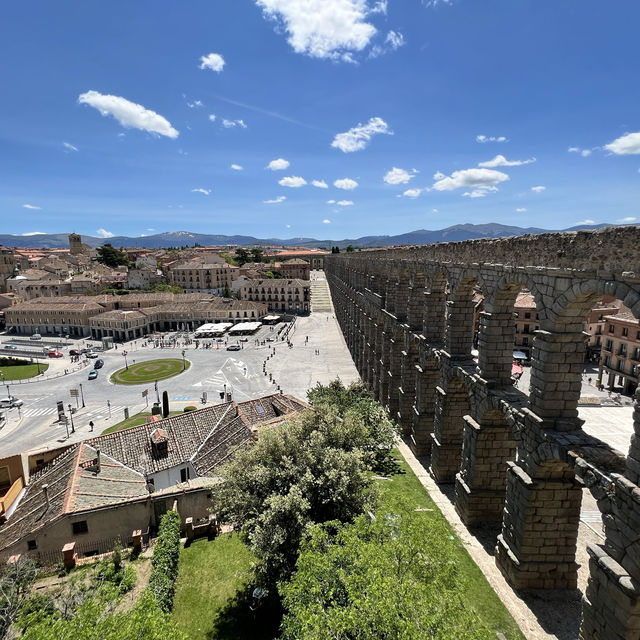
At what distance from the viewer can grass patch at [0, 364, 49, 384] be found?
6405 centimetres

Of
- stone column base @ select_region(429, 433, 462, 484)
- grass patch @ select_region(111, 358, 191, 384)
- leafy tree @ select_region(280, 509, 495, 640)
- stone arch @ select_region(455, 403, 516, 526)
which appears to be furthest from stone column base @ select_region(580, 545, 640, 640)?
grass patch @ select_region(111, 358, 191, 384)

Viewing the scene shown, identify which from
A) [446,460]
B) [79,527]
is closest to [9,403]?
[79,527]

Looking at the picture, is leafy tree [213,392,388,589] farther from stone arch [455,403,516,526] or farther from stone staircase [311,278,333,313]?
stone staircase [311,278,333,313]

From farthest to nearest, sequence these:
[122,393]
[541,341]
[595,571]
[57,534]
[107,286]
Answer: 1. [107,286]
2. [122,393]
3. [57,534]
4. [541,341]
5. [595,571]

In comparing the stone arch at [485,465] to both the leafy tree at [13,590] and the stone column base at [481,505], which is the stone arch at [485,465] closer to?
the stone column base at [481,505]

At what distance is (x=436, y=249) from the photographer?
77.3ft

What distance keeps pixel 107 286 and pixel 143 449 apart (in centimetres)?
12115

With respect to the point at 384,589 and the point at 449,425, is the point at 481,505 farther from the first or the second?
the point at 384,589

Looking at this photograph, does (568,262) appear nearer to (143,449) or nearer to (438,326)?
(438,326)

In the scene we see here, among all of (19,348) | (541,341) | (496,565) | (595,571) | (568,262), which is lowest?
(19,348)

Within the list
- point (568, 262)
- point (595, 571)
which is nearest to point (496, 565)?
point (595, 571)

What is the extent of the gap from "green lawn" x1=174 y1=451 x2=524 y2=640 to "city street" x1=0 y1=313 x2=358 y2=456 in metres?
29.6

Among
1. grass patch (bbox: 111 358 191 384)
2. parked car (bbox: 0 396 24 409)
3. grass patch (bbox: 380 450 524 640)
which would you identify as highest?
grass patch (bbox: 380 450 524 640)

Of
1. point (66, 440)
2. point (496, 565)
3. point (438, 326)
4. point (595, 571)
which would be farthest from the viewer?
point (66, 440)
